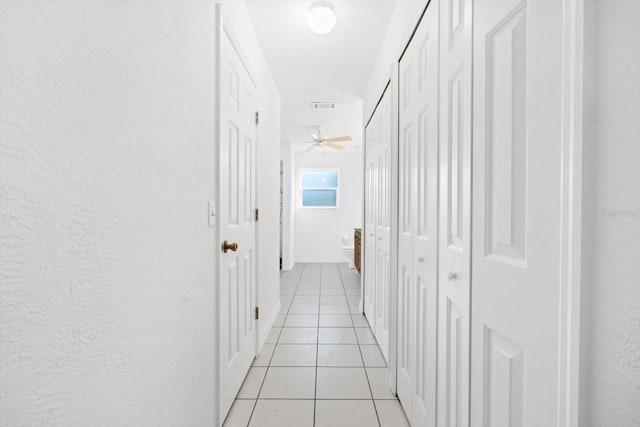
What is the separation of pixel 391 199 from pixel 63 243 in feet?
5.60

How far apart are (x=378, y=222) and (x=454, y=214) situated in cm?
166

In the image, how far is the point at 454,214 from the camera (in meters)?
1.11

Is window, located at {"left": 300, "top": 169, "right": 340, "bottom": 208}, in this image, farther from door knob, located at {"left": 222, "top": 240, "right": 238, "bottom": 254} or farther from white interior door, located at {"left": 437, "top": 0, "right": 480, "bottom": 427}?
white interior door, located at {"left": 437, "top": 0, "right": 480, "bottom": 427}

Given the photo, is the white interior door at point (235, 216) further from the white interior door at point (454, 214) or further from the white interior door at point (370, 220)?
the white interior door at point (370, 220)

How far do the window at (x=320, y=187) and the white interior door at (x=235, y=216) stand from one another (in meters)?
4.65

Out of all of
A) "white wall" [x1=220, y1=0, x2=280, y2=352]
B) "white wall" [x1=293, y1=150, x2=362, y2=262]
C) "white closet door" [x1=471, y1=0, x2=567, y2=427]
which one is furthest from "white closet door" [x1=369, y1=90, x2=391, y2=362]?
"white wall" [x1=293, y1=150, x2=362, y2=262]

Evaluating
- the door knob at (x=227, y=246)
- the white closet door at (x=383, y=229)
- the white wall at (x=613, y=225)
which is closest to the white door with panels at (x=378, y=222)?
the white closet door at (x=383, y=229)

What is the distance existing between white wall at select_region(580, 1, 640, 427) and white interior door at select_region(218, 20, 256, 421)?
4.64ft

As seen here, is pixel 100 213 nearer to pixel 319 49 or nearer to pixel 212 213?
pixel 212 213

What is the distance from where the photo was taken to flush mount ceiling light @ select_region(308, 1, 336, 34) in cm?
203

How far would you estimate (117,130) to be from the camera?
77cm

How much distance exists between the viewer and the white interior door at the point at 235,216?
163cm

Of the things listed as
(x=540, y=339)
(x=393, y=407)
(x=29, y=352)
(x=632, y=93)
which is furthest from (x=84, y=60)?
(x=393, y=407)

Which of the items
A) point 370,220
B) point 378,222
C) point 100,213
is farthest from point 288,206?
point 100,213
